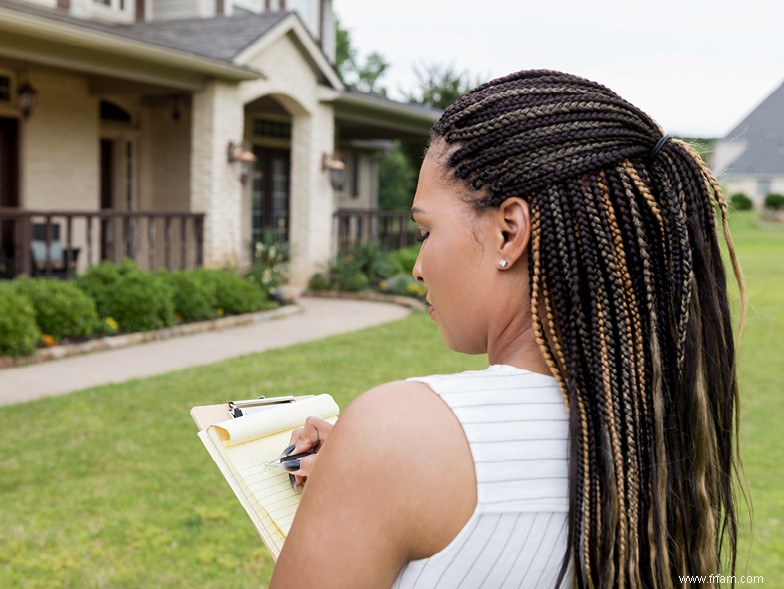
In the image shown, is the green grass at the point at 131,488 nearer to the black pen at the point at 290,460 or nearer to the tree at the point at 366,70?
the black pen at the point at 290,460

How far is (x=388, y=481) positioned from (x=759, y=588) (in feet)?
12.3

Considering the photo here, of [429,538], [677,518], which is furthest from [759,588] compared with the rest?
[429,538]

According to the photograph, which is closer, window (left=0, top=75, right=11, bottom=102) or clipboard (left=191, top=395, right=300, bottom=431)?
clipboard (left=191, top=395, right=300, bottom=431)

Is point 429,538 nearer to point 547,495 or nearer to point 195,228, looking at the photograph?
point 547,495

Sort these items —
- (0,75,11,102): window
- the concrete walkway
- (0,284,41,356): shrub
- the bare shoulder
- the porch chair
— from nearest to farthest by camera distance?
the bare shoulder < the concrete walkway < (0,284,41,356): shrub < the porch chair < (0,75,11,102): window

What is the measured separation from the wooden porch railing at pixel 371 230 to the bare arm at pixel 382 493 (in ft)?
51.1

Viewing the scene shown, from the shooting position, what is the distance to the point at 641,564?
4.00 ft

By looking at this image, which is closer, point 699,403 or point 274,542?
point 699,403

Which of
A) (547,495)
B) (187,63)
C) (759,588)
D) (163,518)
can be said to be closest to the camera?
(547,495)

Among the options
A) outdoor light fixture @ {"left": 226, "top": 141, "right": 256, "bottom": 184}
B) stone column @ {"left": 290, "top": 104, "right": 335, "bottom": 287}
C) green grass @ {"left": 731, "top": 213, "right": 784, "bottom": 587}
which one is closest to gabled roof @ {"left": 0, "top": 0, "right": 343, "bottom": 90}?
stone column @ {"left": 290, "top": 104, "right": 335, "bottom": 287}

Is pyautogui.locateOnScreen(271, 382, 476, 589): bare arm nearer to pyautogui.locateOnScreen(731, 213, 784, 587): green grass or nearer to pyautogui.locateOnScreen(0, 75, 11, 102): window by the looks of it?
pyautogui.locateOnScreen(731, 213, 784, 587): green grass

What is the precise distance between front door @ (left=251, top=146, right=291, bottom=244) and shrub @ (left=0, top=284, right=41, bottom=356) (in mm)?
8585

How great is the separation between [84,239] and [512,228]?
45.0 ft

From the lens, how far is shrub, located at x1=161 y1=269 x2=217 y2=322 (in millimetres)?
11383
